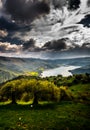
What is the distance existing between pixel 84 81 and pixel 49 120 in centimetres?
12489

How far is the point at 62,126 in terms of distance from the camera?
3259 centimetres

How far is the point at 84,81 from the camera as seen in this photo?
15762cm

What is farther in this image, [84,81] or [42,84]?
[84,81]

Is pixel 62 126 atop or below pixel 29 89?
below

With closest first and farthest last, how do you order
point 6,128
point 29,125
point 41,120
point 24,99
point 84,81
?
1. point 6,128
2. point 29,125
3. point 41,120
4. point 24,99
5. point 84,81

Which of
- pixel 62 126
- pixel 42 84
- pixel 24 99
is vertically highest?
pixel 42 84

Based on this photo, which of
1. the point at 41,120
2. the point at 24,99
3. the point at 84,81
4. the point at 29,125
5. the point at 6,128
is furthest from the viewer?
the point at 84,81

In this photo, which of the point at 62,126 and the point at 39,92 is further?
the point at 39,92

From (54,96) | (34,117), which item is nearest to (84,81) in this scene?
(54,96)

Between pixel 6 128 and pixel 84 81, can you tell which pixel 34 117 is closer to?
pixel 6 128

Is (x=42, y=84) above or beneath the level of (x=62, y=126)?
above

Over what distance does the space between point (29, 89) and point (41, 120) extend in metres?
17.2

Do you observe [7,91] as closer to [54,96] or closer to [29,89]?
[29,89]

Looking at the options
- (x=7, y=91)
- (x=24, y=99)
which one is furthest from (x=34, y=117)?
(x=7, y=91)
